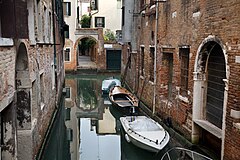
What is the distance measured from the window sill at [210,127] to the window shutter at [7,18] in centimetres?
447

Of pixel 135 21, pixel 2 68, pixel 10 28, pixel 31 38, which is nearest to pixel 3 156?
pixel 2 68

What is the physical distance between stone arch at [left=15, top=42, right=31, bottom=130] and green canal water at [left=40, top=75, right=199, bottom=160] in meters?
1.83

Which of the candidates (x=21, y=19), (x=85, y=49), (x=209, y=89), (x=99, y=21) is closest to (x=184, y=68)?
(x=209, y=89)

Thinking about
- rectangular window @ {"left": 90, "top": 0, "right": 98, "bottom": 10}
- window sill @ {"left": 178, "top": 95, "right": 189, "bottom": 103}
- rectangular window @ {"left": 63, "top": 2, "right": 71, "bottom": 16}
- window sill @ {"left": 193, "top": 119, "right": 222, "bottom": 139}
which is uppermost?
rectangular window @ {"left": 90, "top": 0, "right": 98, "bottom": 10}

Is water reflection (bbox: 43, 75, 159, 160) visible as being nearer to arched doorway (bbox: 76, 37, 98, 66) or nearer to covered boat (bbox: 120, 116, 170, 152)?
covered boat (bbox: 120, 116, 170, 152)

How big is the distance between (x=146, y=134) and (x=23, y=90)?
3337 mm

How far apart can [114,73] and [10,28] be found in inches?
918

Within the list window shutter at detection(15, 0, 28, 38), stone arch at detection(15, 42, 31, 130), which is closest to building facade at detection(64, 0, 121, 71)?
stone arch at detection(15, 42, 31, 130)

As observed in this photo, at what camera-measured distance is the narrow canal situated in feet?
28.7

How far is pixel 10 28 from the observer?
420 cm

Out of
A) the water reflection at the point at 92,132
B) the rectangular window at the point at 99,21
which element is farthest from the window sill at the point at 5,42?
the rectangular window at the point at 99,21

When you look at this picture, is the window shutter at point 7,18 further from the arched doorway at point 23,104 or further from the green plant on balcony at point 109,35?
the green plant on balcony at point 109,35

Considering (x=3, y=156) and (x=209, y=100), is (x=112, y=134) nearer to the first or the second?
(x=209, y=100)

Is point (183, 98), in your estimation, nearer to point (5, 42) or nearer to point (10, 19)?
point (5, 42)
